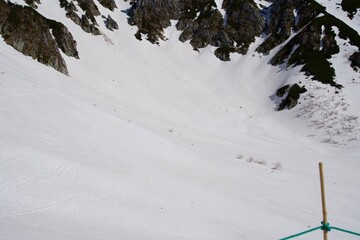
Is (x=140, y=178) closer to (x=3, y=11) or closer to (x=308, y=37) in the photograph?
(x=3, y=11)

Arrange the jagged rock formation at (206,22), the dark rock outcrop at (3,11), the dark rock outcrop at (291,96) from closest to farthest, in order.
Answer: the dark rock outcrop at (3,11) → the dark rock outcrop at (291,96) → the jagged rock formation at (206,22)

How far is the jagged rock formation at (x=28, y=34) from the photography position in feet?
110

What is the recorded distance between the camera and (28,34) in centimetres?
3588

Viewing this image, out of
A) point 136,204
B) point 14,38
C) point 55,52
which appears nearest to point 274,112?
point 55,52

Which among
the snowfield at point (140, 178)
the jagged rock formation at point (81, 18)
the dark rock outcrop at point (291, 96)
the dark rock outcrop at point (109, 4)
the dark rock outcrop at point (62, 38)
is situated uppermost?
the dark rock outcrop at point (109, 4)

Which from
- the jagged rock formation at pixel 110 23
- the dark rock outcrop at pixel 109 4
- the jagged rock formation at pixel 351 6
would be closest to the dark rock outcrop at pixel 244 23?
the jagged rock formation at pixel 351 6

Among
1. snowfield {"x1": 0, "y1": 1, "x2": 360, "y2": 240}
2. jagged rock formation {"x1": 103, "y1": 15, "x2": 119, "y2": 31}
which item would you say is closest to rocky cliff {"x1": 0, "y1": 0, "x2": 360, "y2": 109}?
jagged rock formation {"x1": 103, "y1": 15, "x2": 119, "y2": 31}

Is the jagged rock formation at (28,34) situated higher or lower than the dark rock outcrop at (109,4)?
lower

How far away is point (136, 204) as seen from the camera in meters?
9.51

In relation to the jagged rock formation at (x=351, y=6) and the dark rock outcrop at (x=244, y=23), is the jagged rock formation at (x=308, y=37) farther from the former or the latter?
the jagged rock formation at (x=351, y=6)

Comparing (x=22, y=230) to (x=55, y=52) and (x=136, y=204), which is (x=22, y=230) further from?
(x=55, y=52)

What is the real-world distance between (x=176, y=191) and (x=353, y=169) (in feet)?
75.3

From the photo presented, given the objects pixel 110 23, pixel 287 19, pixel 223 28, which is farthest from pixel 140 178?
pixel 223 28

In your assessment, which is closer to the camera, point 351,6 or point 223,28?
point 351,6
